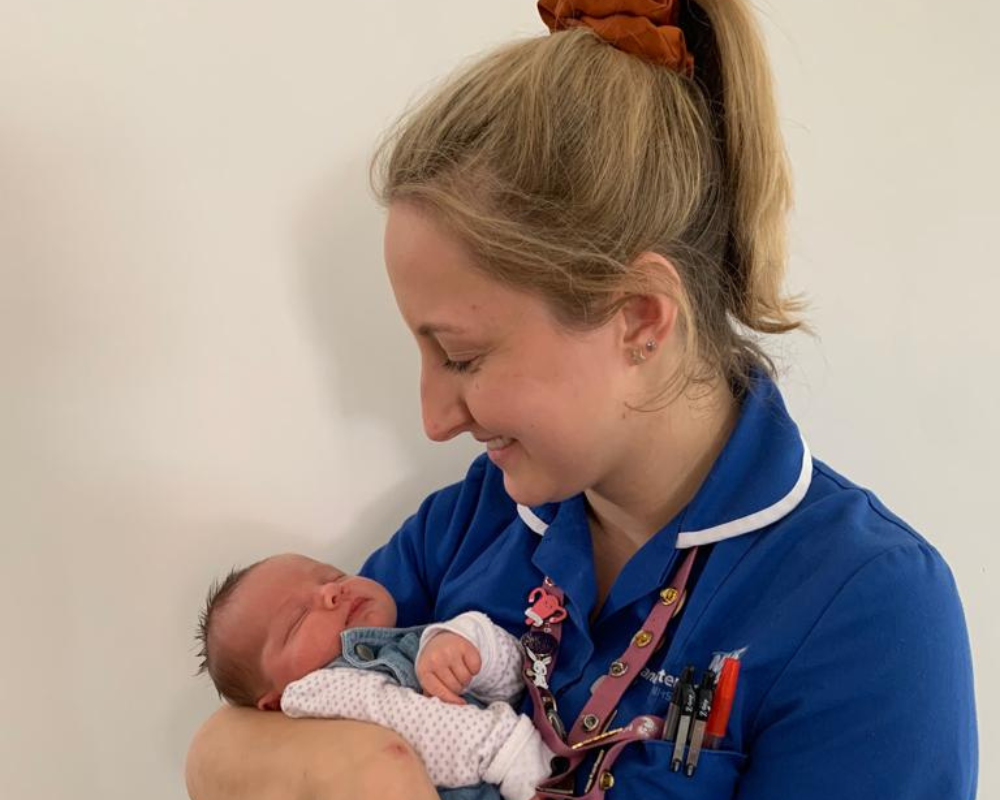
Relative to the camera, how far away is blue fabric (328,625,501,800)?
126 cm

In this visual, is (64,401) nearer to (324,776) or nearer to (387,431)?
(387,431)

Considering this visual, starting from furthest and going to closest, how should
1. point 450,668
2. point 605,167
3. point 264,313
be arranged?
point 264,313, point 450,668, point 605,167

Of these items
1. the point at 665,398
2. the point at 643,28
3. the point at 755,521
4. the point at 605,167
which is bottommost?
the point at 755,521

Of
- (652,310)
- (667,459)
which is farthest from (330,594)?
(652,310)

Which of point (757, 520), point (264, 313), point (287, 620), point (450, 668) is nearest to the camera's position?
point (757, 520)

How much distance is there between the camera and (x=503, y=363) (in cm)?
104

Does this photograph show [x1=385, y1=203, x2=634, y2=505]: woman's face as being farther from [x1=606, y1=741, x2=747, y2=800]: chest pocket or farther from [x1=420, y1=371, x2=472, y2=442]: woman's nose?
[x1=606, y1=741, x2=747, y2=800]: chest pocket

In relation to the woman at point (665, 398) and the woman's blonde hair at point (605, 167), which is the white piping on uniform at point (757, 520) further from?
the woman's blonde hair at point (605, 167)

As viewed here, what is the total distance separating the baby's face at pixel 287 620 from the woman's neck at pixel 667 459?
394 millimetres

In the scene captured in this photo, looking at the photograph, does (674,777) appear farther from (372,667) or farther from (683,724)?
(372,667)

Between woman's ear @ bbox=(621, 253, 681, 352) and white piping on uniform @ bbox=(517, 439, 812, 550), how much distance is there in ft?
0.74

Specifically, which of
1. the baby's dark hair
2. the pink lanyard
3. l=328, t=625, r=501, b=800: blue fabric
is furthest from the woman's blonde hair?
the baby's dark hair

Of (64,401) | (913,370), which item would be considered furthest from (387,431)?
(913,370)

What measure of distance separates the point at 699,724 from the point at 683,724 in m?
0.02
